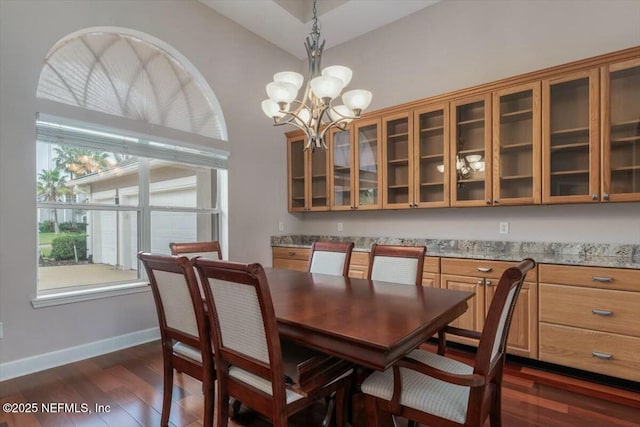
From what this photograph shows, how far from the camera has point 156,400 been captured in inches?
84.0

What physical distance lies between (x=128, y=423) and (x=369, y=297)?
1.57m

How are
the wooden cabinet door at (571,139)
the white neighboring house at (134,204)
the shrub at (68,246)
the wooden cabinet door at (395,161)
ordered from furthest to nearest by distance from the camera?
the wooden cabinet door at (395,161) < the white neighboring house at (134,204) < the shrub at (68,246) < the wooden cabinet door at (571,139)

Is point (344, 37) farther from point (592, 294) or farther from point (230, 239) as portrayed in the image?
point (592, 294)

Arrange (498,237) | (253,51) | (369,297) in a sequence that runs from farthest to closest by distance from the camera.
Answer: (253,51)
(498,237)
(369,297)

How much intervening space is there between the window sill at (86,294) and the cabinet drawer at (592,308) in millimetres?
3484

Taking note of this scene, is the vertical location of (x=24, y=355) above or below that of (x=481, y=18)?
below

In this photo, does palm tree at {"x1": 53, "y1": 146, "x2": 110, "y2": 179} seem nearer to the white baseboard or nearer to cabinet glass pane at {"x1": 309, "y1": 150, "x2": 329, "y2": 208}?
the white baseboard

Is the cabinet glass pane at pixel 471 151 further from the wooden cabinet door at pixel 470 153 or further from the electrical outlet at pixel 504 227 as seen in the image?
the electrical outlet at pixel 504 227

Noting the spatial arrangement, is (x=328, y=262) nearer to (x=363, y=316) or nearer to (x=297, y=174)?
(x=363, y=316)

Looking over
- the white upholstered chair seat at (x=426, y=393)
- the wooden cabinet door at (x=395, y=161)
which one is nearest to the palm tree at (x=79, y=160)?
the wooden cabinet door at (x=395, y=161)

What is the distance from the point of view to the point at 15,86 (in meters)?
2.45

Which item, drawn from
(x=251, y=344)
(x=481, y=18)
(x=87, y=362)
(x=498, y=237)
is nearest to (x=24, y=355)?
(x=87, y=362)

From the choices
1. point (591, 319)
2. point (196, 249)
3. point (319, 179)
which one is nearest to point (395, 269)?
point (591, 319)

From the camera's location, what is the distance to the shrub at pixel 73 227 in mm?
2785
